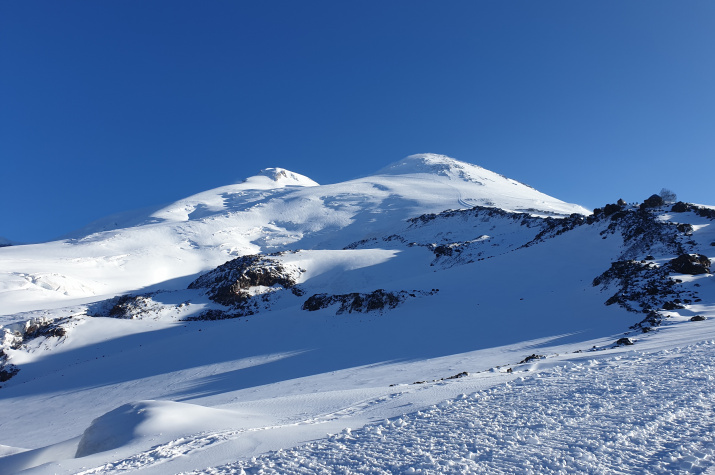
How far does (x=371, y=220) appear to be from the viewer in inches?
2670

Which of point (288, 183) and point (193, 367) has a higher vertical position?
point (288, 183)

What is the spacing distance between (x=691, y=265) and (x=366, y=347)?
45.3 ft

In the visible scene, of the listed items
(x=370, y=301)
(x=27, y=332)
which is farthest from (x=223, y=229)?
(x=370, y=301)

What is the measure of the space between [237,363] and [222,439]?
1227 centimetres

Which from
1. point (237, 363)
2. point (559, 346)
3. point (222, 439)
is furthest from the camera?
point (237, 363)

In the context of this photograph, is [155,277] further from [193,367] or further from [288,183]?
[288,183]

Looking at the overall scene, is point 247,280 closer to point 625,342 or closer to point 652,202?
point 625,342

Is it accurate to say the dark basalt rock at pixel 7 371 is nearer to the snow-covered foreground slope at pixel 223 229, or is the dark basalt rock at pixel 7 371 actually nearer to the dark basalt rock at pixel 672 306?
the snow-covered foreground slope at pixel 223 229

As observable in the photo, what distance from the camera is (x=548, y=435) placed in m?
5.14

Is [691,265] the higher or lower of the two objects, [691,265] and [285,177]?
the lower

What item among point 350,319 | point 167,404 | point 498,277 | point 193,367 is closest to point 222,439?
point 167,404

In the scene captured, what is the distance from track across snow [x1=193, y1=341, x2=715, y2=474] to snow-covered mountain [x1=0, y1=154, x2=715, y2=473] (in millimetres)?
40

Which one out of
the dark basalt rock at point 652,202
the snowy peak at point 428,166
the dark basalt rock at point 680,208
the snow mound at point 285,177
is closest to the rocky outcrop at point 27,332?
the dark basalt rock at point 652,202

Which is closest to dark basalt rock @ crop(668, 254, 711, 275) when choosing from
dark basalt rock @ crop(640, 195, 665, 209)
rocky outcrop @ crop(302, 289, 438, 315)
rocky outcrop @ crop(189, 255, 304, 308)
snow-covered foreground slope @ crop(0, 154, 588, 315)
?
dark basalt rock @ crop(640, 195, 665, 209)
